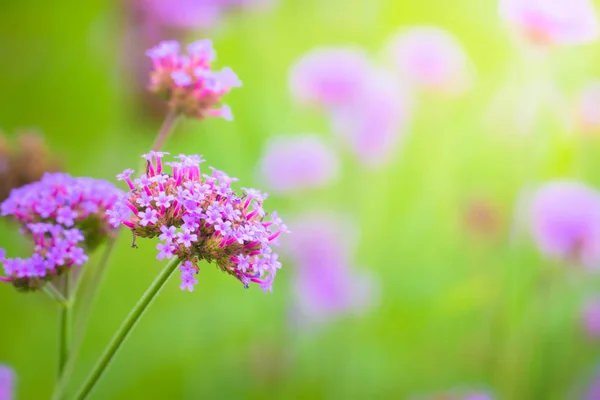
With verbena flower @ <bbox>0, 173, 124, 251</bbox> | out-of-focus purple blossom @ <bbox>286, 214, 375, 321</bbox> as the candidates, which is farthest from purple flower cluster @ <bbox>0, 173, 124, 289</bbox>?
out-of-focus purple blossom @ <bbox>286, 214, 375, 321</bbox>

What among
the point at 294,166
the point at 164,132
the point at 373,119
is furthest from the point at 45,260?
the point at 373,119

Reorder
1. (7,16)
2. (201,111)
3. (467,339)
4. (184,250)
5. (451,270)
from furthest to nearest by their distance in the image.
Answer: (7,16) < (451,270) < (467,339) < (201,111) < (184,250)

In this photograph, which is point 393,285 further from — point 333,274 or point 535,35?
point 535,35

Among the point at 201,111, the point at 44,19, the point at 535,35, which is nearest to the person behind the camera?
the point at 201,111

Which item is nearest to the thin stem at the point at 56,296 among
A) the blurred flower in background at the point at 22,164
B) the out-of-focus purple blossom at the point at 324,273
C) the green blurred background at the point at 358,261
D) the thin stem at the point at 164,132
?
the thin stem at the point at 164,132

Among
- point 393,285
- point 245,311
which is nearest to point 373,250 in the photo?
point 393,285

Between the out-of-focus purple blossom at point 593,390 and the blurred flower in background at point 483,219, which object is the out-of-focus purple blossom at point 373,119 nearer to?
the blurred flower in background at point 483,219
